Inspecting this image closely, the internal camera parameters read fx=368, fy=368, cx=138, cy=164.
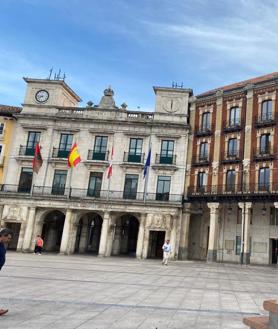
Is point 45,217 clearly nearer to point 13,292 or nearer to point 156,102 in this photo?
→ point 156,102

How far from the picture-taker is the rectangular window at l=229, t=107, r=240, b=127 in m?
38.4

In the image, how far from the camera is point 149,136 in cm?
3994

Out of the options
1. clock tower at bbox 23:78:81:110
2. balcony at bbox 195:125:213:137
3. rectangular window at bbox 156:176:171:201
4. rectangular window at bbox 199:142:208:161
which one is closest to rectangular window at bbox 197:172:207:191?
rectangular window at bbox 199:142:208:161

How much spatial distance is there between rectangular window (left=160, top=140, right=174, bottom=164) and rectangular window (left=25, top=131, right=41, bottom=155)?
45.2 ft

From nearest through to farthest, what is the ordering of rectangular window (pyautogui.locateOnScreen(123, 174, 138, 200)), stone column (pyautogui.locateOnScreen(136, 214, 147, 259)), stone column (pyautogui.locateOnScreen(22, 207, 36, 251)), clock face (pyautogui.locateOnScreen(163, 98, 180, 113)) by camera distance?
A: stone column (pyautogui.locateOnScreen(136, 214, 147, 259)) < stone column (pyautogui.locateOnScreen(22, 207, 36, 251)) < rectangular window (pyautogui.locateOnScreen(123, 174, 138, 200)) < clock face (pyautogui.locateOnScreen(163, 98, 180, 113))

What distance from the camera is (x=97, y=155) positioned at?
131 feet

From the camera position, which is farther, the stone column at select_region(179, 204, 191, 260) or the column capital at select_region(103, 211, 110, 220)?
the stone column at select_region(179, 204, 191, 260)

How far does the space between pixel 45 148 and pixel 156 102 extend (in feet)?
43.7

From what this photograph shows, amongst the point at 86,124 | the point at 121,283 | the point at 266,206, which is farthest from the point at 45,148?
the point at 121,283

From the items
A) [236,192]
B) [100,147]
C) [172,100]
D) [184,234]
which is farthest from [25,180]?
[236,192]

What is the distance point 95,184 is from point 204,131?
13087mm

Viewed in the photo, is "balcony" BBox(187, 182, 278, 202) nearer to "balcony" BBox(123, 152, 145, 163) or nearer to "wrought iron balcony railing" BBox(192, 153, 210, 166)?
"wrought iron balcony railing" BBox(192, 153, 210, 166)

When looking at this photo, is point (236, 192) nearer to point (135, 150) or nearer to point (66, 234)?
point (135, 150)

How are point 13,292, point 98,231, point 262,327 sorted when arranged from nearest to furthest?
point 262,327 < point 13,292 < point 98,231
